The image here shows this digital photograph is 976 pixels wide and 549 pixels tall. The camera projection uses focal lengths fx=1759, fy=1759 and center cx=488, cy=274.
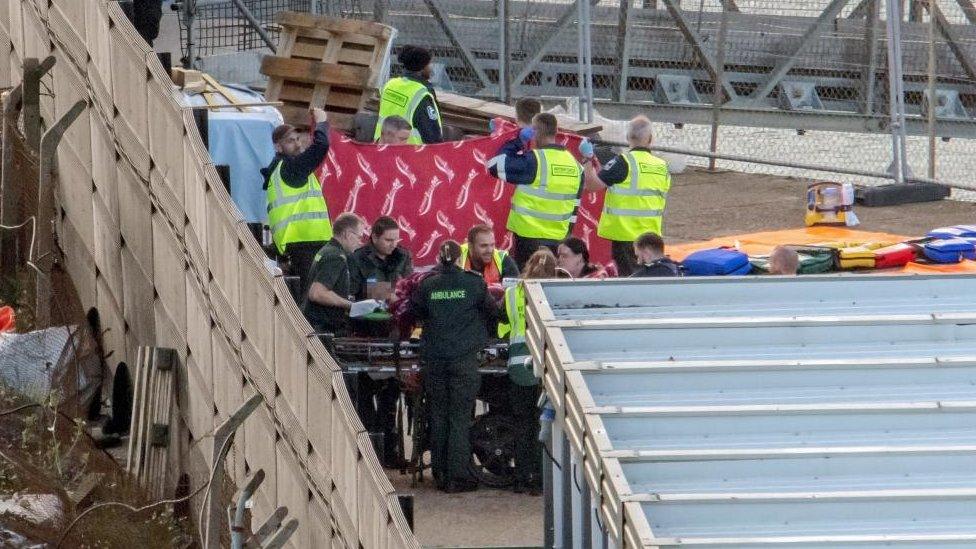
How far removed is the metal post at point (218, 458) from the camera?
29.4 ft

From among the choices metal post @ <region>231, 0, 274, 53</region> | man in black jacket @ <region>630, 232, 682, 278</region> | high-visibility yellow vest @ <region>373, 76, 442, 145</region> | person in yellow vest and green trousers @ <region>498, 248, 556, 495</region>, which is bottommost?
person in yellow vest and green trousers @ <region>498, 248, 556, 495</region>

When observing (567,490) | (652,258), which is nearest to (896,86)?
(652,258)

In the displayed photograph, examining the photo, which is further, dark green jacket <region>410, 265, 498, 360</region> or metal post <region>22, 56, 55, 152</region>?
metal post <region>22, 56, 55, 152</region>

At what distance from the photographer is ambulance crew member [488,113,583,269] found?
14.7 meters

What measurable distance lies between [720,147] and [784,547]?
548 inches

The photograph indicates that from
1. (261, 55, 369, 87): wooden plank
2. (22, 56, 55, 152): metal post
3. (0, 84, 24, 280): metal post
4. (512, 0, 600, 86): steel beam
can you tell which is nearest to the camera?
(22, 56, 55, 152): metal post

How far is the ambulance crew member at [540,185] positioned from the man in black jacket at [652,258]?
78.8 inches

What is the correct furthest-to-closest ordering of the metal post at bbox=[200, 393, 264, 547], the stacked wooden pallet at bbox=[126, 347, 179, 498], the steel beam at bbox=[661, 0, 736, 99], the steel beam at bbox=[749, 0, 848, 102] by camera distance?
the steel beam at bbox=[661, 0, 736, 99], the steel beam at bbox=[749, 0, 848, 102], the stacked wooden pallet at bbox=[126, 347, 179, 498], the metal post at bbox=[200, 393, 264, 547]

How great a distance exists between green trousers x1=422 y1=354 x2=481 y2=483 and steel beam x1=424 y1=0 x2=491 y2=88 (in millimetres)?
9283

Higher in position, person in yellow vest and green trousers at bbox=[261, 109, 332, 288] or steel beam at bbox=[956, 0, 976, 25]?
steel beam at bbox=[956, 0, 976, 25]

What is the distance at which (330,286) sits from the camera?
12742 millimetres

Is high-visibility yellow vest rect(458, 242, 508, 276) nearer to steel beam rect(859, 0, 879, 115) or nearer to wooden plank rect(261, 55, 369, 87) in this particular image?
wooden plank rect(261, 55, 369, 87)

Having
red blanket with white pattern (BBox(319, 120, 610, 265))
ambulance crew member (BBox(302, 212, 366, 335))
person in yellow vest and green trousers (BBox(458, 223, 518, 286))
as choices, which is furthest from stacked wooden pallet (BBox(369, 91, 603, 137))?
ambulance crew member (BBox(302, 212, 366, 335))

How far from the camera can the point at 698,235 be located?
17.7m
